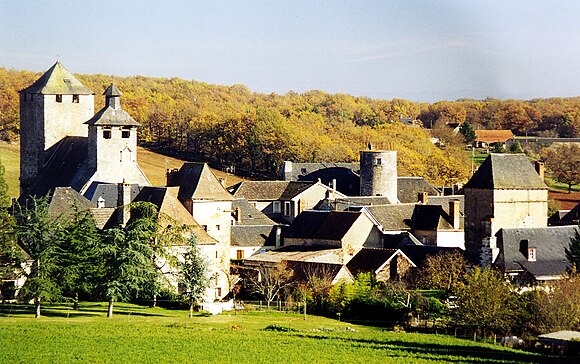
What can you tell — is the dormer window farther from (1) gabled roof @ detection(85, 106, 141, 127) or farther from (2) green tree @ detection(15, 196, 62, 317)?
(1) gabled roof @ detection(85, 106, 141, 127)

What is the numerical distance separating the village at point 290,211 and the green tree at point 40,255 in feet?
6.81

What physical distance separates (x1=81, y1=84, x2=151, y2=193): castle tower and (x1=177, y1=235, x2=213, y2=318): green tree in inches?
691

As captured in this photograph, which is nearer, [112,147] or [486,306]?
[486,306]

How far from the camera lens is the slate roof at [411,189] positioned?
72.6m

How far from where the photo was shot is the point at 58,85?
2766 inches

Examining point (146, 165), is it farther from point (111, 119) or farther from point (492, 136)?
point (492, 136)

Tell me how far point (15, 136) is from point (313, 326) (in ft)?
205

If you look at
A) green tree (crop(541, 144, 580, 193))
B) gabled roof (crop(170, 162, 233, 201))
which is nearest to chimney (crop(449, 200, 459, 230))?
gabled roof (crop(170, 162, 233, 201))

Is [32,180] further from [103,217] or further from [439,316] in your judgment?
[439,316]

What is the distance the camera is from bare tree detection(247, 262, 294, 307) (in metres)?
48.1

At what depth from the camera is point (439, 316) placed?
42.6 meters

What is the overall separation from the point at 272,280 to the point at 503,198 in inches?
437

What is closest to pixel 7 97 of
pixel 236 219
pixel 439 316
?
pixel 236 219

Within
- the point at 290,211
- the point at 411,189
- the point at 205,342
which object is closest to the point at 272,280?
the point at 205,342
